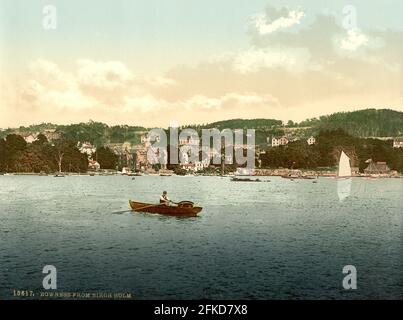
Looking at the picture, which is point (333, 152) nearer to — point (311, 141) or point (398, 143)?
point (311, 141)

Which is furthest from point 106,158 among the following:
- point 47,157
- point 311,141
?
→ point 311,141

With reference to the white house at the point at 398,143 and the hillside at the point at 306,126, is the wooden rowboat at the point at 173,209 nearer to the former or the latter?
the hillside at the point at 306,126

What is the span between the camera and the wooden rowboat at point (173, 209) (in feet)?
103

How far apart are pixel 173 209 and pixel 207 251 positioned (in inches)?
346

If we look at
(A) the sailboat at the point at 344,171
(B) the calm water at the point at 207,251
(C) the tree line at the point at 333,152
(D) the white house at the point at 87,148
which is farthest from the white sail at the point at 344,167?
(D) the white house at the point at 87,148

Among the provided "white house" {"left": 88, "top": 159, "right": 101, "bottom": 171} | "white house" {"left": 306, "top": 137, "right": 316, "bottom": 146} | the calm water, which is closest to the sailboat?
"white house" {"left": 306, "top": 137, "right": 316, "bottom": 146}

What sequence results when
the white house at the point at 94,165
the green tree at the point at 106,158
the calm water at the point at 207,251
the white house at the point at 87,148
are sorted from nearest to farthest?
the calm water at the point at 207,251
the white house at the point at 87,148
the green tree at the point at 106,158
the white house at the point at 94,165

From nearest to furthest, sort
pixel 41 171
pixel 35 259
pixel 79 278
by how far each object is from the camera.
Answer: pixel 79 278 → pixel 35 259 → pixel 41 171

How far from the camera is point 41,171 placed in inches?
3334

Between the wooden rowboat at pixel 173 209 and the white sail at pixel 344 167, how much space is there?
31.2 meters
